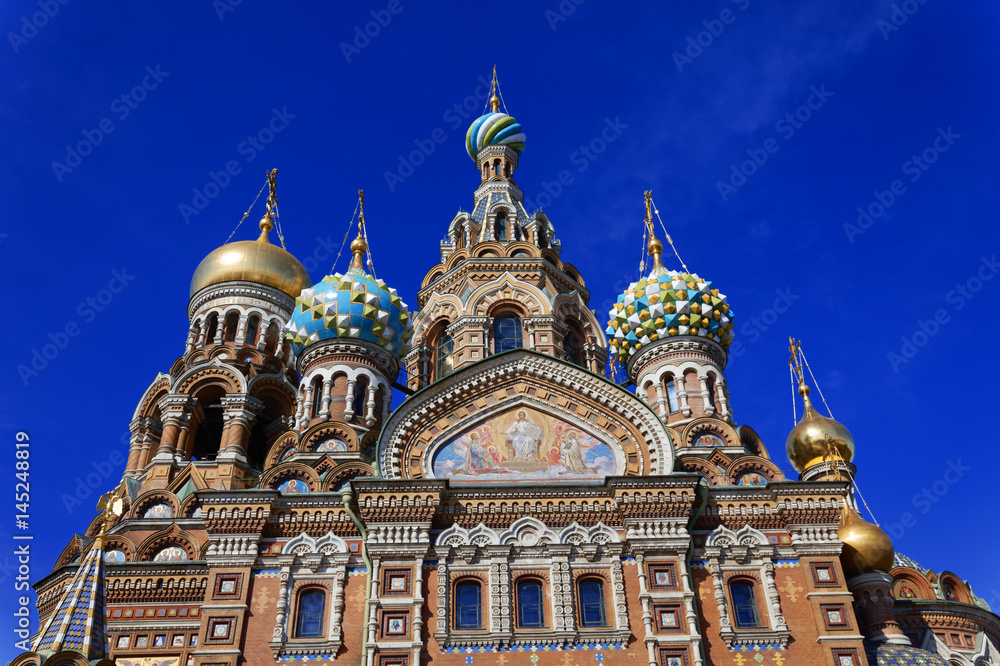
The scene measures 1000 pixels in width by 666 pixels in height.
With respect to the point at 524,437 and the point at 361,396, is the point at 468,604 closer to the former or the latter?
the point at 524,437

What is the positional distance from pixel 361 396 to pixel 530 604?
6566 mm

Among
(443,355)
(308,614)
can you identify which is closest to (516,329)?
(443,355)

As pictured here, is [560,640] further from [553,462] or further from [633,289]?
[633,289]

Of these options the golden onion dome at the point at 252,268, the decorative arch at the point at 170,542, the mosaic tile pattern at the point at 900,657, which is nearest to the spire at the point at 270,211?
the golden onion dome at the point at 252,268

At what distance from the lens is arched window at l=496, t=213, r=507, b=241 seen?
22156mm

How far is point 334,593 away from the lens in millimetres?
13656

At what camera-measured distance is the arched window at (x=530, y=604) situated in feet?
43.7

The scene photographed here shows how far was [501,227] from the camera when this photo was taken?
2245cm

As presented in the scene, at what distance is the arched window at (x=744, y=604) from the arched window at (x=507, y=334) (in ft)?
22.7

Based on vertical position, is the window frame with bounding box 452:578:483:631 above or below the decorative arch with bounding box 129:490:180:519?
below

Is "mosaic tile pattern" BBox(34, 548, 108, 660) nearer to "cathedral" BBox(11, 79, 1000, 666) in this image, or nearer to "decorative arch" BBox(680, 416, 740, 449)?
"cathedral" BBox(11, 79, 1000, 666)

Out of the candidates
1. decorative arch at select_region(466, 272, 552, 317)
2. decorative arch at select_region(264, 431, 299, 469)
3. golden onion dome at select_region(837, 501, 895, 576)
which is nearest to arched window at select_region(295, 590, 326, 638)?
decorative arch at select_region(264, 431, 299, 469)

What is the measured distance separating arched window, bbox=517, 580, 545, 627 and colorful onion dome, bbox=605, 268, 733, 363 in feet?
23.5

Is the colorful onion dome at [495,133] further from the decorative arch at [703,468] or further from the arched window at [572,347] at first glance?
the decorative arch at [703,468]
